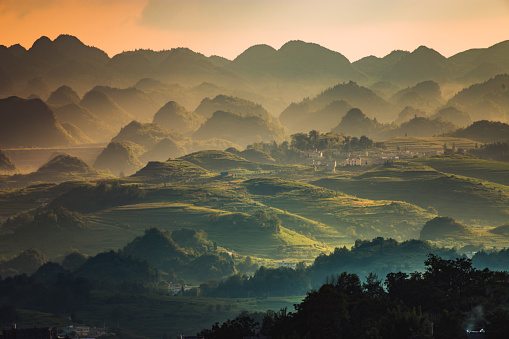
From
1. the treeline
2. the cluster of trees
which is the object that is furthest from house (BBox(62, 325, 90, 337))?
the treeline

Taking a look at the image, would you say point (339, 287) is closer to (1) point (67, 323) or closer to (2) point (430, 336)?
(2) point (430, 336)

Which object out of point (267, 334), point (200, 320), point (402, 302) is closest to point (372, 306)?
point (402, 302)

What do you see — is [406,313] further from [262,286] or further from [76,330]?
[262,286]

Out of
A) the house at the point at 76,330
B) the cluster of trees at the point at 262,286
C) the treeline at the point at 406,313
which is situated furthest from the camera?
the cluster of trees at the point at 262,286

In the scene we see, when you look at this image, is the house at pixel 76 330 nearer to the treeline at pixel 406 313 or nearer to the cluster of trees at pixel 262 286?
the cluster of trees at pixel 262 286

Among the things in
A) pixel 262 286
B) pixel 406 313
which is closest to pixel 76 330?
pixel 262 286

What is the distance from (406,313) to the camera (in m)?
69.8

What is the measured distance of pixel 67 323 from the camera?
155 m

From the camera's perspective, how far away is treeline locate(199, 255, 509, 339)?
68.7m

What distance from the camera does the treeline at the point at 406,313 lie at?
2704 inches

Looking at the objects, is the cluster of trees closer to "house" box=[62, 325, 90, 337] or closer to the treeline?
"house" box=[62, 325, 90, 337]

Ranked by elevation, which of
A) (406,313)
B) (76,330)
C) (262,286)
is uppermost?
(262,286)

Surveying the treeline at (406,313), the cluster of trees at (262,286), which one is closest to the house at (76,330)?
the cluster of trees at (262,286)

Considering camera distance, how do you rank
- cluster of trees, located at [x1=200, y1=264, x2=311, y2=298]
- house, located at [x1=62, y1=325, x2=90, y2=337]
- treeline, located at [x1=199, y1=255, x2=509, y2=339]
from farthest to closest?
cluster of trees, located at [x1=200, y1=264, x2=311, y2=298]
house, located at [x1=62, y1=325, x2=90, y2=337]
treeline, located at [x1=199, y1=255, x2=509, y2=339]
